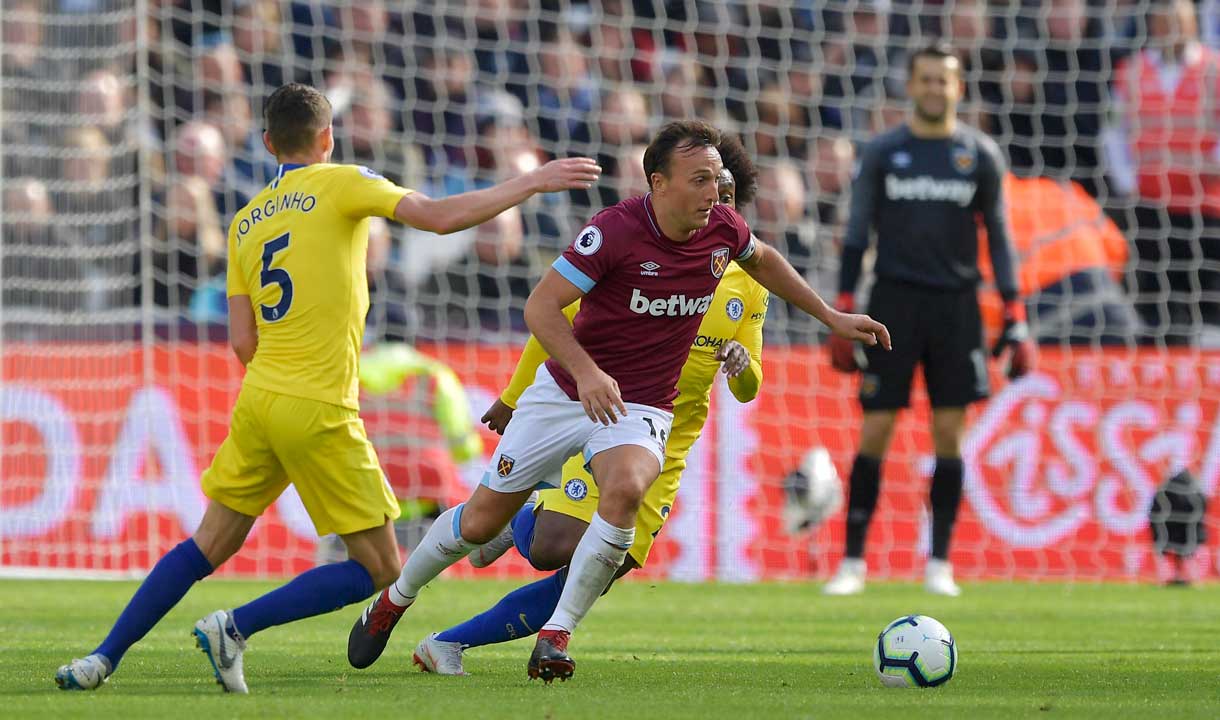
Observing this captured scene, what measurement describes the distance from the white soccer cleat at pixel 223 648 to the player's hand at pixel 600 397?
107 centimetres

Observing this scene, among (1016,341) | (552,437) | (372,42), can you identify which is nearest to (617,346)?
(552,437)

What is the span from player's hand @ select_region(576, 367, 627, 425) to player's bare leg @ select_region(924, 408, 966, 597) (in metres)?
4.47

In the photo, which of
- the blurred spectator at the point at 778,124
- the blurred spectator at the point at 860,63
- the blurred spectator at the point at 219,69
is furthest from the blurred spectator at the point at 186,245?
the blurred spectator at the point at 860,63

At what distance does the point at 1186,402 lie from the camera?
10.3 meters

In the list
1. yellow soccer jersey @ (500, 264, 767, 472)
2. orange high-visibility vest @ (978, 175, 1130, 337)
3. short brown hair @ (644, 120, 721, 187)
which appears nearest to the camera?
short brown hair @ (644, 120, 721, 187)

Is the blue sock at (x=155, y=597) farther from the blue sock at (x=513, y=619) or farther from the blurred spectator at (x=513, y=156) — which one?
the blurred spectator at (x=513, y=156)

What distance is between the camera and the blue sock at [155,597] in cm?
477

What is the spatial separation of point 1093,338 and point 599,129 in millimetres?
3524

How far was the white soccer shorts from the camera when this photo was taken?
511cm

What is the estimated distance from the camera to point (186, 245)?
36.1ft

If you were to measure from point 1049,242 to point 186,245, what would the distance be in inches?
208

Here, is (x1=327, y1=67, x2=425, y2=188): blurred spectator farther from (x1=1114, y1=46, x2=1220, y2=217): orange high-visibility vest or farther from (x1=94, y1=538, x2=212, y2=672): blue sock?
(x1=94, y1=538, x2=212, y2=672): blue sock

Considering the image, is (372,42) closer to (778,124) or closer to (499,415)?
(778,124)

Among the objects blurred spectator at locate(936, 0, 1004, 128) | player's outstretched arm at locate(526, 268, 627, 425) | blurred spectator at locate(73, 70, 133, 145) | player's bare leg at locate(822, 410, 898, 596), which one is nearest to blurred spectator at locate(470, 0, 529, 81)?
blurred spectator at locate(73, 70, 133, 145)
